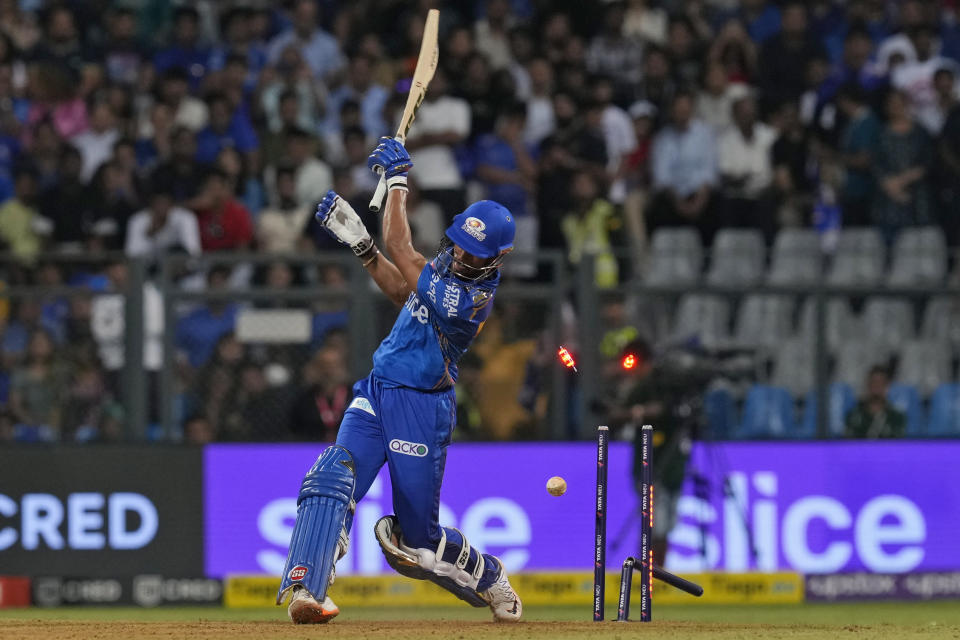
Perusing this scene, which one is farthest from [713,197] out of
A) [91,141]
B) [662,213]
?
[91,141]

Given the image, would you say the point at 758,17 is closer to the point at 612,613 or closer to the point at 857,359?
the point at 857,359

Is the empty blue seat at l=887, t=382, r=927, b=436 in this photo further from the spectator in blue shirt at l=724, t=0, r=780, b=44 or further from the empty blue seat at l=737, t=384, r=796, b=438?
the spectator in blue shirt at l=724, t=0, r=780, b=44

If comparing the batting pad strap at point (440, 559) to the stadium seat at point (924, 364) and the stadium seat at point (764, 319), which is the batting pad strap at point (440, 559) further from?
the stadium seat at point (924, 364)

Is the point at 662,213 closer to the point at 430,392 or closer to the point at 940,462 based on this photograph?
the point at 940,462

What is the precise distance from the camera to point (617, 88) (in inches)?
719

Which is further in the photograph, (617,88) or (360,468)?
(617,88)

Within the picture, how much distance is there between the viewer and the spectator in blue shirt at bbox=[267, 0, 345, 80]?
18.1 meters

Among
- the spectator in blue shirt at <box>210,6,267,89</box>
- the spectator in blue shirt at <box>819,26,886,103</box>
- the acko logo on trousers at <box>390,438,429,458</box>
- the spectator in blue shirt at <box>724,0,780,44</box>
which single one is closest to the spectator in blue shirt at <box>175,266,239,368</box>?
the spectator in blue shirt at <box>210,6,267,89</box>

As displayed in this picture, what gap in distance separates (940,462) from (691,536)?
2.37 metres

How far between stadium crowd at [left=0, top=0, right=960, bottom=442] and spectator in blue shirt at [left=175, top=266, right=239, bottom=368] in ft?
0.06

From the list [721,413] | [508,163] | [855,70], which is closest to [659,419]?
[721,413]

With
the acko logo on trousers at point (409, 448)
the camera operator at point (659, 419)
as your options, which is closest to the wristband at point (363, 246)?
the acko logo on trousers at point (409, 448)

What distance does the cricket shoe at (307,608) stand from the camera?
8.72 metres

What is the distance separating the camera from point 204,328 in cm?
1416
